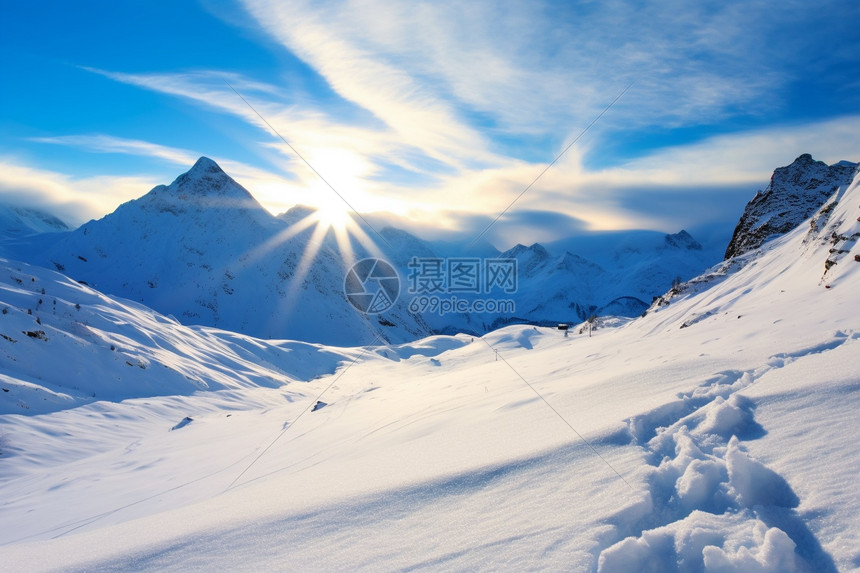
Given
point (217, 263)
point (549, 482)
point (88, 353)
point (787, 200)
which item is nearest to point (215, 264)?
point (217, 263)

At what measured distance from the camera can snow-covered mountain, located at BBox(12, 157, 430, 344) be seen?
78.3 meters

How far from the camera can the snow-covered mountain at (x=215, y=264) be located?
78.3m

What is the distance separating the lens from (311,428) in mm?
8555

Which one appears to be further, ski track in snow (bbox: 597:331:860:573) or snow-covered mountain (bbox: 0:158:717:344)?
snow-covered mountain (bbox: 0:158:717:344)

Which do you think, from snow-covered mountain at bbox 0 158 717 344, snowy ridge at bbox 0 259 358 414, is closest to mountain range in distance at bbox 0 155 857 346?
snow-covered mountain at bbox 0 158 717 344

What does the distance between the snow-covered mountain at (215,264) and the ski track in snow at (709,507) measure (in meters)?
76.3

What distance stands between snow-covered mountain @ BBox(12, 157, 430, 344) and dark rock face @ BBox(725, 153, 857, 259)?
6347cm

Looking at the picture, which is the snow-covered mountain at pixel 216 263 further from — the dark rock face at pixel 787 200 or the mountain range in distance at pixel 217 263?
the dark rock face at pixel 787 200

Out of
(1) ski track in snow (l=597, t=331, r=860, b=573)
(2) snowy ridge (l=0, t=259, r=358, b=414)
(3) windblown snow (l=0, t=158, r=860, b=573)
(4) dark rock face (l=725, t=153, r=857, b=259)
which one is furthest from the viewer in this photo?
(4) dark rock face (l=725, t=153, r=857, b=259)

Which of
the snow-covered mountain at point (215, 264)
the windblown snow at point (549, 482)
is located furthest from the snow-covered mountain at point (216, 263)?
the windblown snow at point (549, 482)

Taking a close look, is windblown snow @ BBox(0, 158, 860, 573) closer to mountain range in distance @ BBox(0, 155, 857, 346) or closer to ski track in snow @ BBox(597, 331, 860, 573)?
ski track in snow @ BBox(597, 331, 860, 573)

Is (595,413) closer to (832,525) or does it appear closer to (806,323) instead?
(832,525)

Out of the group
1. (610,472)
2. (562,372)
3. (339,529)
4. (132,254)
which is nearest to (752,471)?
(610,472)

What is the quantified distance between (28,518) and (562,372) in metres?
8.30
